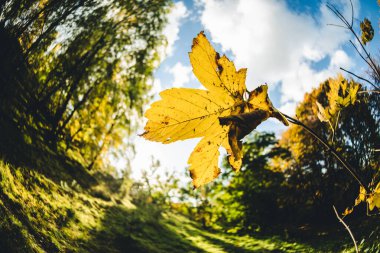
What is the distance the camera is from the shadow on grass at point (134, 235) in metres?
3.32

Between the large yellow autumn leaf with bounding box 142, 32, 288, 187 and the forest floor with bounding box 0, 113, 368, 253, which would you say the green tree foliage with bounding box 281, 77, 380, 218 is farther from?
the large yellow autumn leaf with bounding box 142, 32, 288, 187

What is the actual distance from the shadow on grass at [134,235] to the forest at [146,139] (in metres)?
0.03

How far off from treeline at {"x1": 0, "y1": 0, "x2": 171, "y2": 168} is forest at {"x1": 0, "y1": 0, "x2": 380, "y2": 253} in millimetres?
25

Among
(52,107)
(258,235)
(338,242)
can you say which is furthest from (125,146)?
(338,242)

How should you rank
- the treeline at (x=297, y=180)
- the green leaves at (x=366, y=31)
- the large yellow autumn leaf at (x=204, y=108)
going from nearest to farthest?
the large yellow autumn leaf at (x=204, y=108)
the green leaves at (x=366, y=31)
the treeline at (x=297, y=180)

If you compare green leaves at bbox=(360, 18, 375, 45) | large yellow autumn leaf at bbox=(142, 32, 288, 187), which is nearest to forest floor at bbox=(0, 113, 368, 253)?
large yellow autumn leaf at bbox=(142, 32, 288, 187)

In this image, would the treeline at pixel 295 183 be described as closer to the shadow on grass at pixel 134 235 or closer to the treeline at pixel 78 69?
the shadow on grass at pixel 134 235

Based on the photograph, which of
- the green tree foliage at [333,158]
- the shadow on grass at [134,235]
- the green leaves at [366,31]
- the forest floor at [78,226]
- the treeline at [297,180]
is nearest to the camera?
the green leaves at [366,31]

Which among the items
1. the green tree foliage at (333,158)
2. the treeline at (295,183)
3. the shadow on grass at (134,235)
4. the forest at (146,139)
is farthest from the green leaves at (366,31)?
the treeline at (295,183)

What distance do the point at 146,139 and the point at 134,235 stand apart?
4.27 m

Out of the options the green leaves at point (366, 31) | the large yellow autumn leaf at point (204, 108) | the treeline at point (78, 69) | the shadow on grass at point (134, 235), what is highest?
the treeline at point (78, 69)

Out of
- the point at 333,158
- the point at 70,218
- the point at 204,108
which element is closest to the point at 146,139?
the point at 204,108

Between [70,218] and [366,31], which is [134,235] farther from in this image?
[366,31]

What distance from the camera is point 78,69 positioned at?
459 cm
